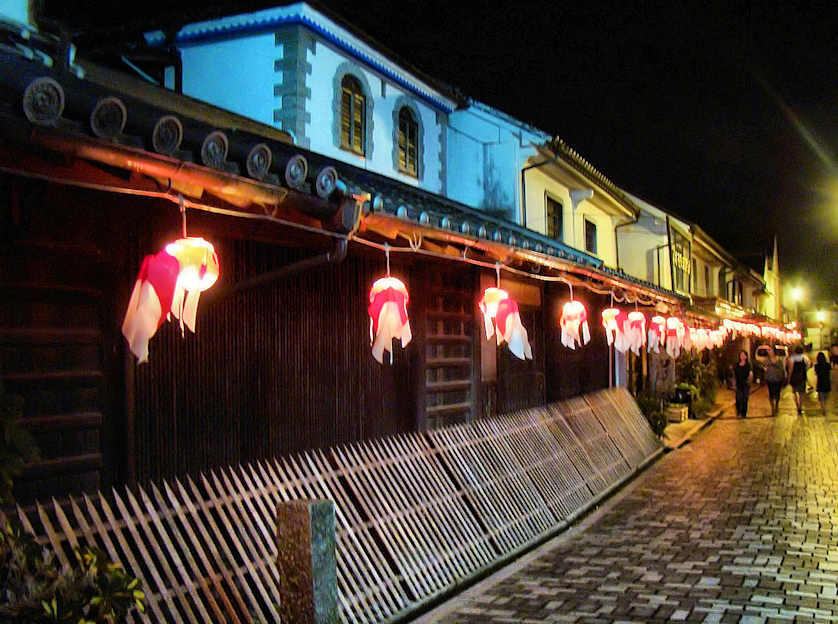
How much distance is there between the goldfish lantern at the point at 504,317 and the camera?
10.5 metres

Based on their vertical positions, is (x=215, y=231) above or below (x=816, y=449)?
above

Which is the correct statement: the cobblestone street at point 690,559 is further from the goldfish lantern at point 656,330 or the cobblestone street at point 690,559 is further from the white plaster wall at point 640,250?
the white plaster wall at point 640,250

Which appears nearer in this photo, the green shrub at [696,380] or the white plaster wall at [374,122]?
the white plaster wall at [374,122]

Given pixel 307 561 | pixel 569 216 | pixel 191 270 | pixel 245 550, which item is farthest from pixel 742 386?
pixel 191 270

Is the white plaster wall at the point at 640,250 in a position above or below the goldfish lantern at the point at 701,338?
above

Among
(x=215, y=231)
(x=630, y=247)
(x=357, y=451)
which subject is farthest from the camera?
(x=630, y=247)

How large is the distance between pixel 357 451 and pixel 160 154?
4.94 m

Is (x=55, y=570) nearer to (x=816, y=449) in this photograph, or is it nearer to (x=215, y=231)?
(x=215, y=231)

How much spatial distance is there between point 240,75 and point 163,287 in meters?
10.0

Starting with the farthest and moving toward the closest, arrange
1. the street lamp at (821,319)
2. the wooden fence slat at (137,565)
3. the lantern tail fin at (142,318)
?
1. the street lamp at (821,319)
2. the wooden fence slat at (137,565)
3. the lantern tail fin at (142,318)

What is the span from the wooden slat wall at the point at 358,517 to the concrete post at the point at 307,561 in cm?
71

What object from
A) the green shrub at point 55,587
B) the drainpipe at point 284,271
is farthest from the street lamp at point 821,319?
the green shrub at point 55,587

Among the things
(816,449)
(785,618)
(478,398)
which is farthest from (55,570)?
(816,449)

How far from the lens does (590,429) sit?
585 inches
